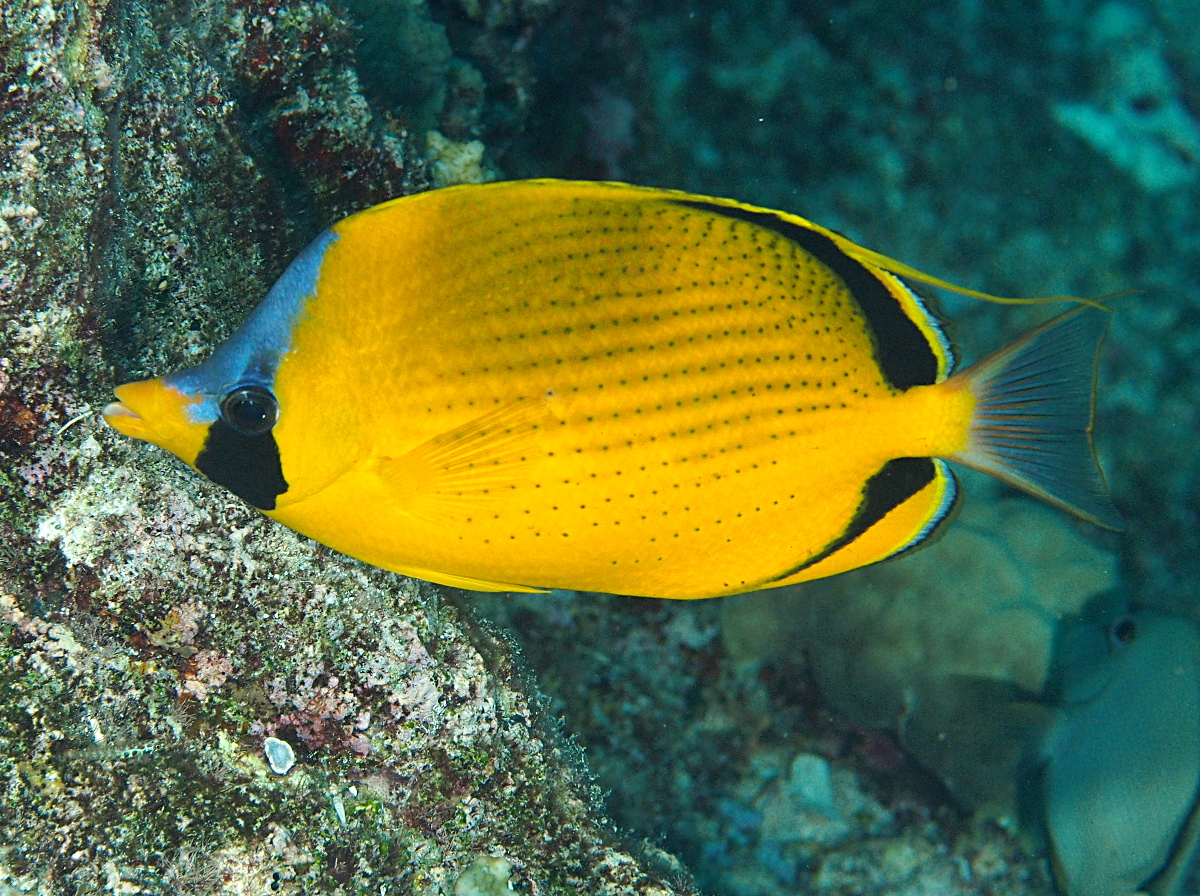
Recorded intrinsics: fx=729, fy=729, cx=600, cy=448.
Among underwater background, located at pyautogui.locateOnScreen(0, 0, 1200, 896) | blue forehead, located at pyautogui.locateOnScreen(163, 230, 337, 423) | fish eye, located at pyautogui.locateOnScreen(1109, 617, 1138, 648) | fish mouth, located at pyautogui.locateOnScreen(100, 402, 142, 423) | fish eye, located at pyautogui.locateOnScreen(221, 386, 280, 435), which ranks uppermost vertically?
blue forehead, located at pyautogui.locateOnScreen(163, 230, 337, 423)

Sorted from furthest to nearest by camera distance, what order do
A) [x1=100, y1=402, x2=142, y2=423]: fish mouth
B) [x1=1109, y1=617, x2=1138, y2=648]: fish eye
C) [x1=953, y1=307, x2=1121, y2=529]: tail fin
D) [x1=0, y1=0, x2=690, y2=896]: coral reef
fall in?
[x1=1109, y1=617, x2=1138, y2=648]: fish eye → [x1=0, y1=0, x2=690, y2=896]: coral reef → [x1=953, y1=307, x2=1121, y2=529]: tail fin → [x1=100, y1=402, x2=142, y2=423]: fish mouth

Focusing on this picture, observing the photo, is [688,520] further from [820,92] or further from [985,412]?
[820,92]

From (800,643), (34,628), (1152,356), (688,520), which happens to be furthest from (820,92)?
(34,628)

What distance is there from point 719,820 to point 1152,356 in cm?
417

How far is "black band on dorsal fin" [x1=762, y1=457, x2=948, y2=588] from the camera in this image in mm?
1579

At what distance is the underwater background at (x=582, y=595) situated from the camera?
1737 millimetres

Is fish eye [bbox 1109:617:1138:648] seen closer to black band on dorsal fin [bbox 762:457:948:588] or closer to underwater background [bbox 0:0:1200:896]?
underwater background [bbox 0:0:1200:896]

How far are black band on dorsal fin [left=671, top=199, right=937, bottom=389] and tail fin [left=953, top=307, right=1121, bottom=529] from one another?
0.10 metres

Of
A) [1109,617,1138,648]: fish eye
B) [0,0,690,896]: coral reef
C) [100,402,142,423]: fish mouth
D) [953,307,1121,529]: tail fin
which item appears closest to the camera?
[100,402,142,423]: fish mouth

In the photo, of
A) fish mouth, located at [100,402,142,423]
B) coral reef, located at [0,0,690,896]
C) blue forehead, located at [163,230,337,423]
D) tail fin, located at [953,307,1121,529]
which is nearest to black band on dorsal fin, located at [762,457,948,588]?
tail fin, located at [953,307,1121,529]

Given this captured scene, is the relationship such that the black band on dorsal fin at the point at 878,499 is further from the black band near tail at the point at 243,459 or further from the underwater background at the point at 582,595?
the black band near tail at the point at 243,459

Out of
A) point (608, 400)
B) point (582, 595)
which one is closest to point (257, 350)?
point (608, 400)

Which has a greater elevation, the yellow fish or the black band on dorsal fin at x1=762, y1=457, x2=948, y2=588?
the yellow fish

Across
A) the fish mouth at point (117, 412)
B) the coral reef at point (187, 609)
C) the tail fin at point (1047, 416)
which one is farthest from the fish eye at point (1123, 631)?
the fish mouth at point (117, 412)
